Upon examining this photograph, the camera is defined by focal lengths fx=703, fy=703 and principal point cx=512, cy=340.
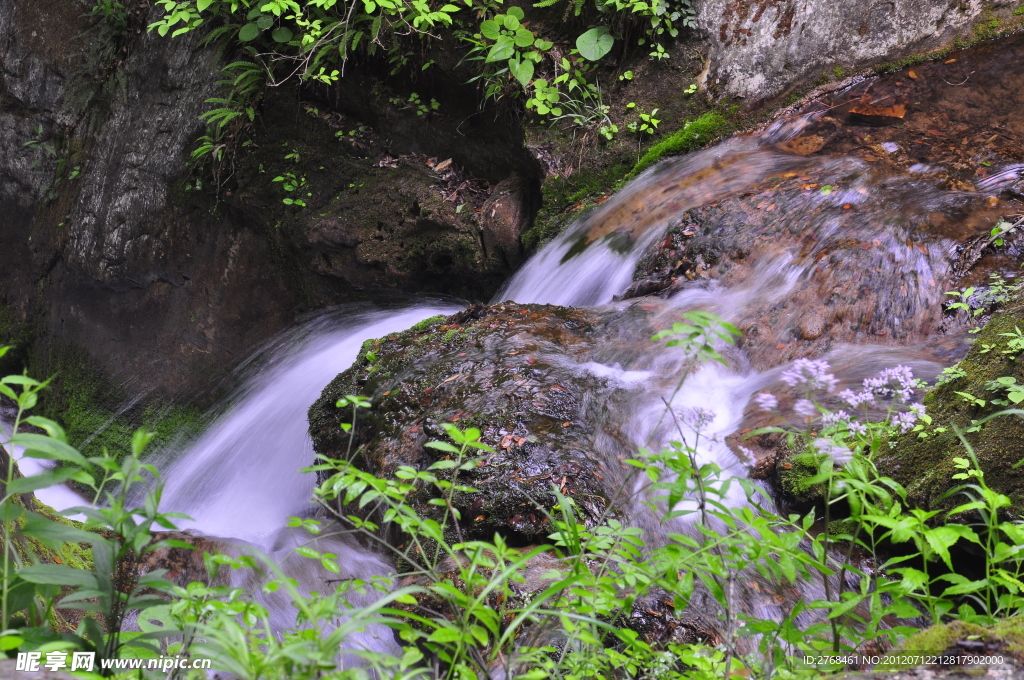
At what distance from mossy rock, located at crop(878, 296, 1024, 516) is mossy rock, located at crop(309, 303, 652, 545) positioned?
1080 millimetres

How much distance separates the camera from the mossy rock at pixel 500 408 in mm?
2760

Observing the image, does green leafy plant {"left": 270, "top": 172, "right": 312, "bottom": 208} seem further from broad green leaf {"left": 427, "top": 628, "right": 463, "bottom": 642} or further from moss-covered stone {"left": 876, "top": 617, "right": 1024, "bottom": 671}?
moss-covered stone {"left": 876, "top": 617, "right": 1024, "bottom": 671}

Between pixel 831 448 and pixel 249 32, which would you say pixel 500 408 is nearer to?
pixel 831 448

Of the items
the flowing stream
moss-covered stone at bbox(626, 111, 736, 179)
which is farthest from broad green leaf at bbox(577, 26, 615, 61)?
the flowing stream

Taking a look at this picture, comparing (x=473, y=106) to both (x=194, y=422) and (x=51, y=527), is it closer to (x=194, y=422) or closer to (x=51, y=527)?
(x=194, y=422)

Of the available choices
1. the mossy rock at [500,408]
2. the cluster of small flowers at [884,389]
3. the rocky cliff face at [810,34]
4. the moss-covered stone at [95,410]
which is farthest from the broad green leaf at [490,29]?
the cluster of small flowers at [884,389]

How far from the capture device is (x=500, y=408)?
319cm

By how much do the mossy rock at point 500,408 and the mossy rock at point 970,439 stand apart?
108 cm

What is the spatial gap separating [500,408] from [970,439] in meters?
1.81

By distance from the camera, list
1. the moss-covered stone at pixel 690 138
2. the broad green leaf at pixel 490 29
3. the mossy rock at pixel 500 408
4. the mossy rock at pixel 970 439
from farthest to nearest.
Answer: the broad green leaf at pixel 490 29
the moss-covered stone at pixel 690 138
the mossy rock at pixel 500 408
the mossy rock at pixel 970 439

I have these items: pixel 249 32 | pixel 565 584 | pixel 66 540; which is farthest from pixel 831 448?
pixel 249 32

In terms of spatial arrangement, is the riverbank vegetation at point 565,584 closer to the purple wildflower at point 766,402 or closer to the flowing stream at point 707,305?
the purple wildflower at point 766,402

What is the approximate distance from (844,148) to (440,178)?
11.8 feet

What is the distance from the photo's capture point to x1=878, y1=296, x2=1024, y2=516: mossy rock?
231cm
